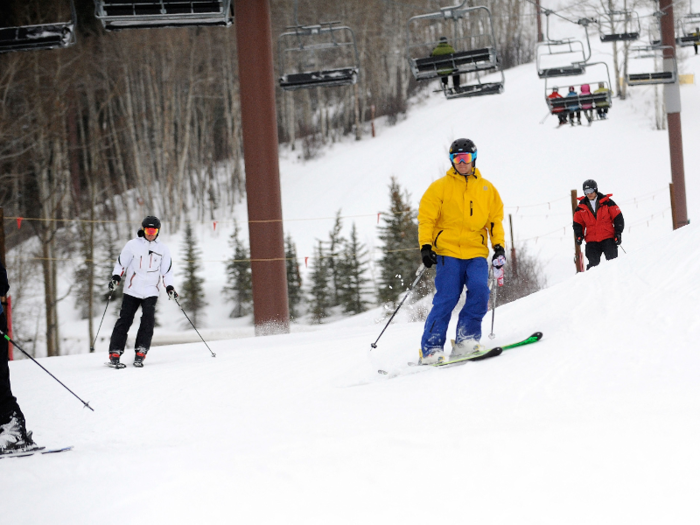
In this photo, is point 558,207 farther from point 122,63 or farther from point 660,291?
point 660,291

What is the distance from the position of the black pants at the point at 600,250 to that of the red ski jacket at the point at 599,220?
0.05 m

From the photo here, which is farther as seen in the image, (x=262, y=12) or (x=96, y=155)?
(x=96, y=155)

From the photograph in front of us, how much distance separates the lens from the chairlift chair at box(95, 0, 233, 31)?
7.99 metres

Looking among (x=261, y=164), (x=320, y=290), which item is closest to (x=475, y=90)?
(x=261, y=164)

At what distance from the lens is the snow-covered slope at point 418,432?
267 centimetres

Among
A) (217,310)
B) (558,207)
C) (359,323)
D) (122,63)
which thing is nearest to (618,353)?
(359,323)

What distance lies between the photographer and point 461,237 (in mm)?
5191

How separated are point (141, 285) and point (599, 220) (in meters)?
5.38

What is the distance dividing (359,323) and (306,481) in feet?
48.9

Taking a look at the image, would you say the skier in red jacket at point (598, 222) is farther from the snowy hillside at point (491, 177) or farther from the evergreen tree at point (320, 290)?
the evergreen tree at point (320, 290)

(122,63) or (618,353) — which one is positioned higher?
(122,63)

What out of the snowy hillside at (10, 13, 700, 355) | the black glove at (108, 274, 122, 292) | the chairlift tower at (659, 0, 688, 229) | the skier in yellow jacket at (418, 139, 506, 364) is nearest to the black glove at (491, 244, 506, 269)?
the skier in yellow jacket at (418, 139, 506, 364)

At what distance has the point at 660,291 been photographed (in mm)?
5402

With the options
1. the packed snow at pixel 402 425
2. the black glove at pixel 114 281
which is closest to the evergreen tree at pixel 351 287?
the packed snow at pixel 402 425
